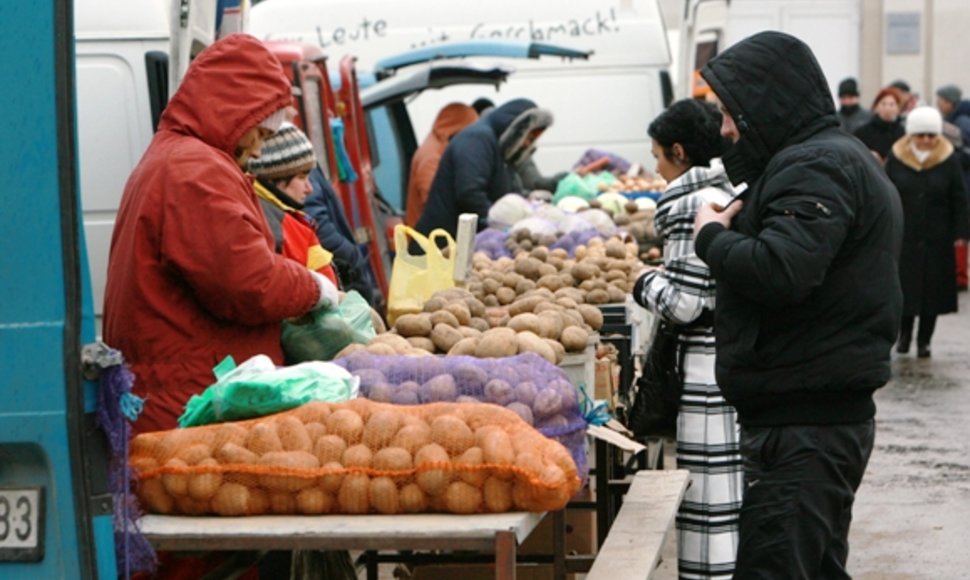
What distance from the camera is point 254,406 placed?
13.6 ft

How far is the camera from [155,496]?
155 inches

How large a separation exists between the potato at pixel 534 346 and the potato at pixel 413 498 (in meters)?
0.99

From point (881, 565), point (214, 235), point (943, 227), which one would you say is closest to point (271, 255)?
point (214, 235)

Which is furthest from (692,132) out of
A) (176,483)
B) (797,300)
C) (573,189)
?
(573,189)

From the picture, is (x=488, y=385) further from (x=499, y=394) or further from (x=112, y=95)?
(x=112, y=95)

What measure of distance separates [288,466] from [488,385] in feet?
2.20

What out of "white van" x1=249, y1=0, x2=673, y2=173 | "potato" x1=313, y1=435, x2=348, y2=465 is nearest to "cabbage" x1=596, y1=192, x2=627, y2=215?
"white van" x1=249, y1=0, x2=673, y2=173

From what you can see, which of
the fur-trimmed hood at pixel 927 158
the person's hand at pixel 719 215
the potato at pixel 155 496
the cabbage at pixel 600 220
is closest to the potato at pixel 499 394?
the person's hand at pixel 719 215

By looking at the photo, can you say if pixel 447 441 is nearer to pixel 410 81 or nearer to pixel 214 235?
pixel 214 235

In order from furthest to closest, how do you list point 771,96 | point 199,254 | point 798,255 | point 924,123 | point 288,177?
point 924,123
point 288,177
point 771,96
point 199,254
point 798,255

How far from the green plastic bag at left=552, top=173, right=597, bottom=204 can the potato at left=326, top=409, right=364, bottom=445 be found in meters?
7.79

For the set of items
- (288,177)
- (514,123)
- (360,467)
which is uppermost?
(514,123)

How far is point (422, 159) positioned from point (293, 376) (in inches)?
318

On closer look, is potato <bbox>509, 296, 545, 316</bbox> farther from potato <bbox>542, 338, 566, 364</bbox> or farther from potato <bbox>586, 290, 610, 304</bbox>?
potato <bbox>586, 290, 610, 304</bbox>
